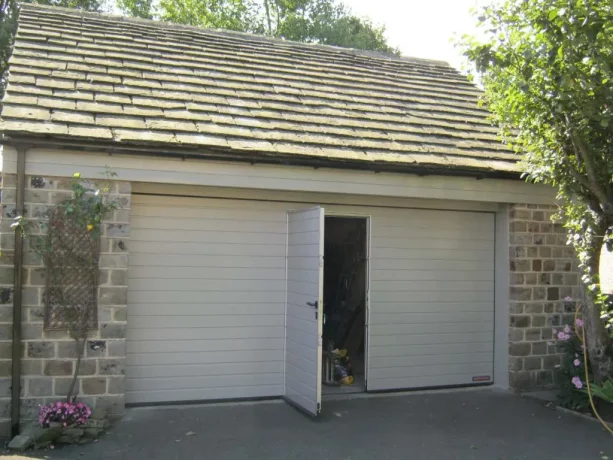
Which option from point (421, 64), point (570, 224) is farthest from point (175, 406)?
point (421, 64)

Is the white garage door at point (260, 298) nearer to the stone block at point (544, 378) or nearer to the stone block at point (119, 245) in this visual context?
the stone block at point (119, 245)

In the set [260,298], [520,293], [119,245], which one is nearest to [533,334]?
[520,293]

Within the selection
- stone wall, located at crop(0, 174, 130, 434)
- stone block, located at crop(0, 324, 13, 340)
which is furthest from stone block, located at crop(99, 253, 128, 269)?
stone block, located at crop(0, 324, 13, 340)

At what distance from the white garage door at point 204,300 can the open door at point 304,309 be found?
16cm

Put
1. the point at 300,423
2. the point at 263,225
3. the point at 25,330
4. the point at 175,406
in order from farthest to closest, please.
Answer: the point at 263,225 → the point at 175,406 → the point at 300,423 → the point at 25,330

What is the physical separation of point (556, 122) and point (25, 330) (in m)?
5.67

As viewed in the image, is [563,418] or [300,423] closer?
[300,423]

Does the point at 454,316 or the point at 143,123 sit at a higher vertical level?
the point at 143,123

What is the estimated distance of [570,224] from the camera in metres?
6.64

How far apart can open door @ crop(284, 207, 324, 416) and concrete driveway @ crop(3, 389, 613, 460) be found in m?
0.27

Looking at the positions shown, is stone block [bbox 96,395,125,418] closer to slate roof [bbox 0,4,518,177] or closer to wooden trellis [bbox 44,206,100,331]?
wooden trellis [bbox 44,206,100,331]

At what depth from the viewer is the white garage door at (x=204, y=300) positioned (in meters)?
6.42

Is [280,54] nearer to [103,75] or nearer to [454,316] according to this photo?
[103,75]

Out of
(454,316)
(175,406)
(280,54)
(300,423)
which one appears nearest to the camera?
(300,423)
